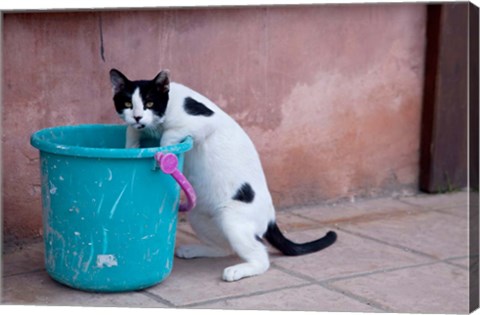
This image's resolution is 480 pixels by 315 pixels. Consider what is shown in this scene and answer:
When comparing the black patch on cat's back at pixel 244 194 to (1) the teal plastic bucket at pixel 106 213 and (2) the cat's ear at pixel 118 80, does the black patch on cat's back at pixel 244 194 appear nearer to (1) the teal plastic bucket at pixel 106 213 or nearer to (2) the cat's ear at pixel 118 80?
(1) the teal plastic bucket at pixel 106 213

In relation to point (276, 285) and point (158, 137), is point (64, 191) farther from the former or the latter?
point (276, 285)

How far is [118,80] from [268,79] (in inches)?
55.6

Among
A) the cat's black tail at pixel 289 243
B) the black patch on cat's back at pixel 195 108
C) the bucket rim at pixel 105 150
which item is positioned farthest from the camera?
the cat's black tail at pixel 289 243

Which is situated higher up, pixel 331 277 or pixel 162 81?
pixel 162 81

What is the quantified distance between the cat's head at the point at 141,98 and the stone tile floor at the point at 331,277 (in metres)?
0.72

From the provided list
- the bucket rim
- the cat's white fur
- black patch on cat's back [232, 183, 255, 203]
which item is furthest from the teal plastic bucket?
black patch on cat's back [232, 183, 255, 203]

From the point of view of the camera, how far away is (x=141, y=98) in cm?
373

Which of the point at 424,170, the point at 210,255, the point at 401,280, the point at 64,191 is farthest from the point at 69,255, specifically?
the point at 424,170

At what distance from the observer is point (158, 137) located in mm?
3990

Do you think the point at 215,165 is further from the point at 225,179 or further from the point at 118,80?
the point at 118,80

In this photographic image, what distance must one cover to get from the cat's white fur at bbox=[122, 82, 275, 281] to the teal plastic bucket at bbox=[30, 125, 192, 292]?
0.23m

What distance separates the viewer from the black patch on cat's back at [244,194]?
4.03 metres

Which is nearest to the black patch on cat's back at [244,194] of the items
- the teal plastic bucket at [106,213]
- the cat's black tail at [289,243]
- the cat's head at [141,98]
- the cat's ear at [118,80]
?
the cat's black tail at [289,243]

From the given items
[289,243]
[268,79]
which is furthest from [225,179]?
[268,79]
